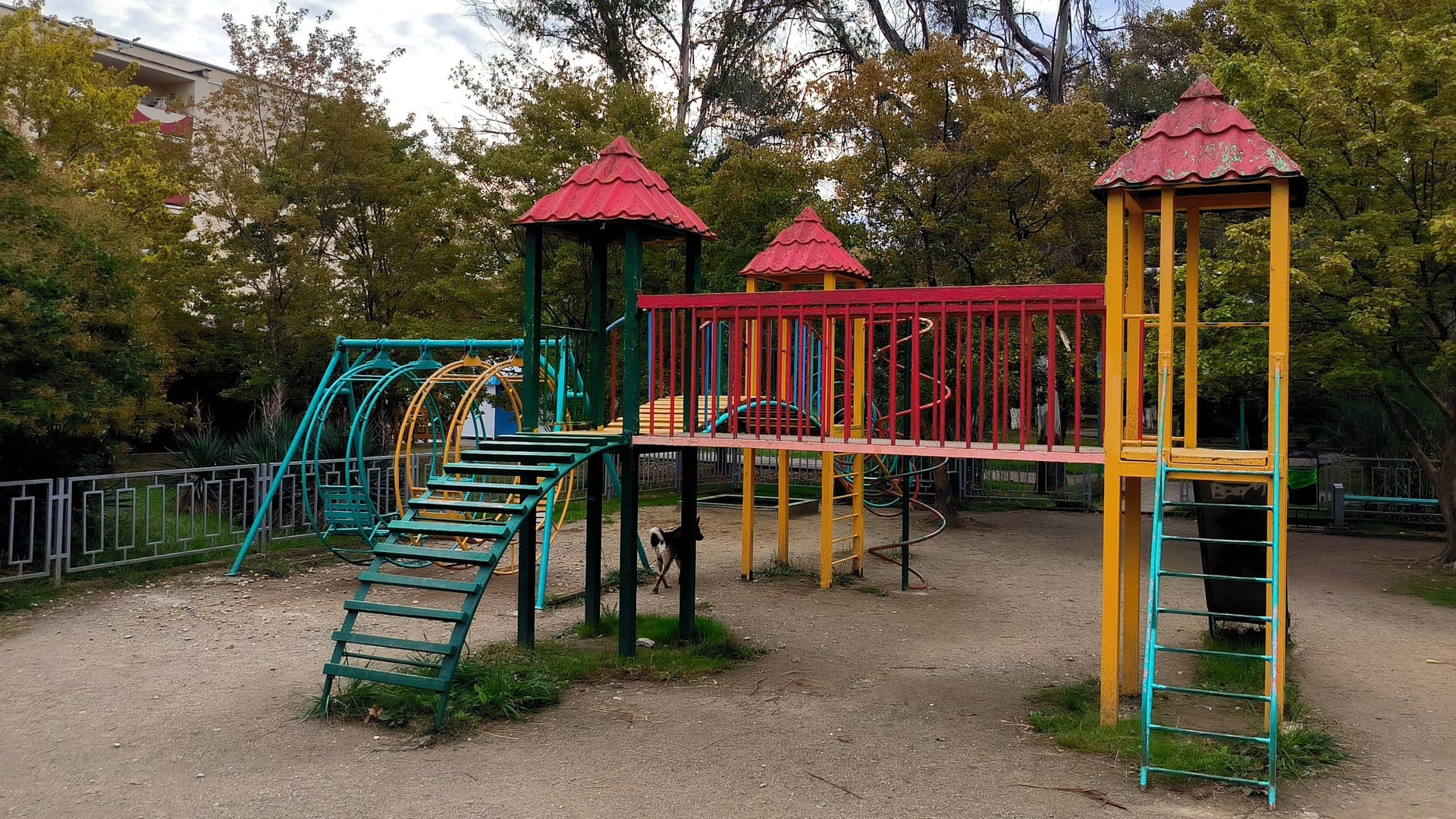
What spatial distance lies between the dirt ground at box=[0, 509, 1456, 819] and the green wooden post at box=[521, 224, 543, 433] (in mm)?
1907

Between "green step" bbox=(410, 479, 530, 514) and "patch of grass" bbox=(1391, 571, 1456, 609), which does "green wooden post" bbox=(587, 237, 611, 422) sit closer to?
"green step" bbox=(410, 479, 530, 514)

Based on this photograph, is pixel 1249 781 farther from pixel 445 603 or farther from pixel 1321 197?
pixel 1321 197

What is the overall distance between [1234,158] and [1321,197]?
729 centimetres

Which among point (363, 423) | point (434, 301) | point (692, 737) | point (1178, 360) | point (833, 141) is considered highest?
point (833, 141)

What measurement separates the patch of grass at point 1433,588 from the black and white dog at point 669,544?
7.57 m

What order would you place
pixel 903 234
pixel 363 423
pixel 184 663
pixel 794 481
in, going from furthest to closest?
1. pixel 794 481
2. pixel 903 234
3. pixel 363 423
4. pixel 184 663

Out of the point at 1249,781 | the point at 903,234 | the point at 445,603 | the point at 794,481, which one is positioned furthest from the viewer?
the point at 794,481

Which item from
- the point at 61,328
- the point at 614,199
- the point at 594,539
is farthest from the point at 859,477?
the point at 61,328

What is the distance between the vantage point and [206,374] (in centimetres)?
2189

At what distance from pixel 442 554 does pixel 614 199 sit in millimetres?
2893

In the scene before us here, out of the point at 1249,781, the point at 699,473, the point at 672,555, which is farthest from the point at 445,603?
the point at 699,473

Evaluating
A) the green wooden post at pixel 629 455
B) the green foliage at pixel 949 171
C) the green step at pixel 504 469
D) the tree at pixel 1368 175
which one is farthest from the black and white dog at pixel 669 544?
the tree at pixel 1368 175

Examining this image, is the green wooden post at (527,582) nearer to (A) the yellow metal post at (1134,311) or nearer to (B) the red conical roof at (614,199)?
(B) the red conical roof at (614,199)

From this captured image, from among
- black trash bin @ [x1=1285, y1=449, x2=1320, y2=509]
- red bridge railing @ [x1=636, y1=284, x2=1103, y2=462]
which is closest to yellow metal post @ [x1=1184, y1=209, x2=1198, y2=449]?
red bridge railing @ [x1=636, y1=284, x2=1103, y2=462]
